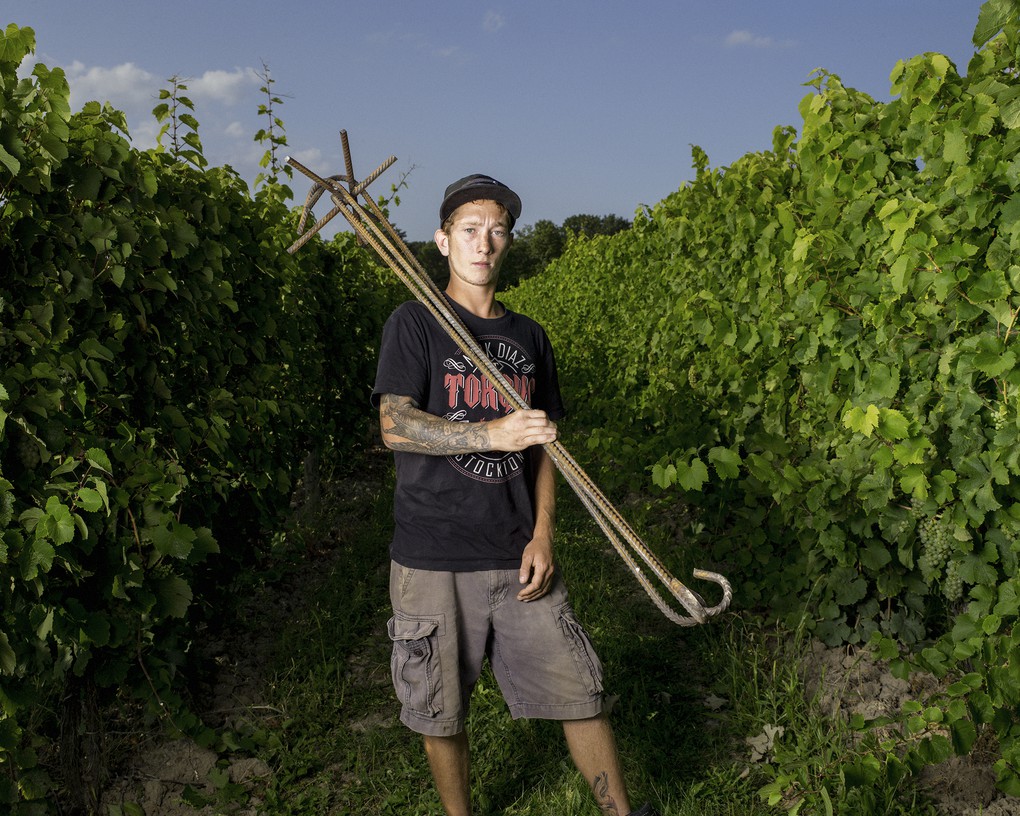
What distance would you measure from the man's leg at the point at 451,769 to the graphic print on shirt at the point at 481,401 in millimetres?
808

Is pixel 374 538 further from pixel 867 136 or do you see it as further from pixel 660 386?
pixel 867 136

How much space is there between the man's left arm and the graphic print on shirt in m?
0.13

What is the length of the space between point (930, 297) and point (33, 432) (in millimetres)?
2728

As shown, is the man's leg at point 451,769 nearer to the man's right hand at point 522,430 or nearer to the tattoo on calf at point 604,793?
the tattoo on calf at point 604,793

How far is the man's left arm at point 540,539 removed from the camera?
247cm

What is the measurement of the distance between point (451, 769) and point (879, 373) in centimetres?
187

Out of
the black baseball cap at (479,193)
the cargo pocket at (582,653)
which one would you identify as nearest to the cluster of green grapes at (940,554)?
the cargo pocket at (582,653)

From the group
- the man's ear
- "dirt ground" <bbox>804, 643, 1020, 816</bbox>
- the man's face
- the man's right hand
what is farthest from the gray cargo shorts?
"dirt ground" <bbox>804, 643, 1020, 816</bbox>

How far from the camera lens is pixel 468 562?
247 centimetres

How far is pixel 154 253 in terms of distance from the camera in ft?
9.31

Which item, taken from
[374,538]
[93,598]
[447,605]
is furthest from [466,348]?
[374,538]

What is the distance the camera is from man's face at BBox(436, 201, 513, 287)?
2.54m

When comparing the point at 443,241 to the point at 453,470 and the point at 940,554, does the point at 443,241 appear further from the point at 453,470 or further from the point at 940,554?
the point at 940,554

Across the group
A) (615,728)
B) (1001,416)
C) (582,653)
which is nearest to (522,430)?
(582,653)
